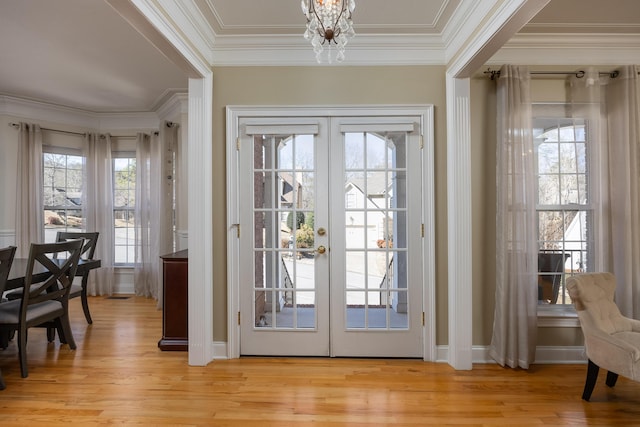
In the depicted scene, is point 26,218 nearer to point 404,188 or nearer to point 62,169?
point 62,169

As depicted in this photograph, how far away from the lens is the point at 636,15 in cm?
260

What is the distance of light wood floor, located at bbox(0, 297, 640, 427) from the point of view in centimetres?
213

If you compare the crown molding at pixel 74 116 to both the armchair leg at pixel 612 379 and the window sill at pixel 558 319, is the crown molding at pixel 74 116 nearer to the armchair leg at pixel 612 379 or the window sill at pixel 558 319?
the window sill at pixel 558 319

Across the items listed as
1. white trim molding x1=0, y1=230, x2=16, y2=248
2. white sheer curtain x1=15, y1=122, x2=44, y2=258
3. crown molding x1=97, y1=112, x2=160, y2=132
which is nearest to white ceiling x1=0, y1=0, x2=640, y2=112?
white sheer curtain x1=15, y1=122, x2=44, y2=258

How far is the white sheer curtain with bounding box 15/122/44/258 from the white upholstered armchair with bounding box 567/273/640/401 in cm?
624

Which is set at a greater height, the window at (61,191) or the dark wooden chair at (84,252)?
the window at (61,191)

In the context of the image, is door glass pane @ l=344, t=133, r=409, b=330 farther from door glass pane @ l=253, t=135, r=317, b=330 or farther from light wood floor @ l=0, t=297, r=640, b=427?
light wood floor @ l=0, t=297, r=640, b=427

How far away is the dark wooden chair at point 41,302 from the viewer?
266 centimetres

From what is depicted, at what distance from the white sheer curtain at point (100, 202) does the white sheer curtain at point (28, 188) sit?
0.55 m

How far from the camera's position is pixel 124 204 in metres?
5.40

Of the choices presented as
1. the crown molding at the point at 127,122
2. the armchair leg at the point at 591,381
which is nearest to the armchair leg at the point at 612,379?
the armchair leg at the point at 591,381

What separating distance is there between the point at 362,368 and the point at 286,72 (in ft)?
8.48

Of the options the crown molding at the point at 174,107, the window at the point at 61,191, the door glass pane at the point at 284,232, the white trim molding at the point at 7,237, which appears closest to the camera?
the door glass pane at the point at 284,232

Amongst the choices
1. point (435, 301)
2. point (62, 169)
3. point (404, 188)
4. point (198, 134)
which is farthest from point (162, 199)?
point (435, 301)
